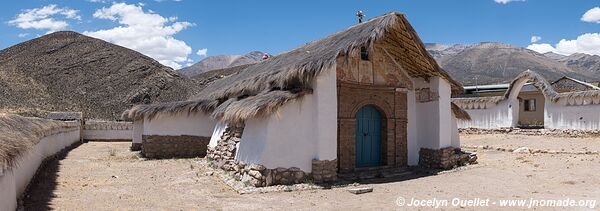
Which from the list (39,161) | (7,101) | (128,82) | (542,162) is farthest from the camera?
(128,82)

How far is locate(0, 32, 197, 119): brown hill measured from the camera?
39.9 m

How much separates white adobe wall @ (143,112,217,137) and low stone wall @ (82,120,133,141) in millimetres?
13354

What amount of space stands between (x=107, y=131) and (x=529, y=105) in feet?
92.9

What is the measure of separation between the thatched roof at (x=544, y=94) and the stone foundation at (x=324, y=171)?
15.4m

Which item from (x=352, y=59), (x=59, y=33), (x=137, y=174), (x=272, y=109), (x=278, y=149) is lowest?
(x=137, y=174)

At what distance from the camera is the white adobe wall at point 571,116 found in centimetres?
1903

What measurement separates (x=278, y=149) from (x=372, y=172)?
277 centimetres

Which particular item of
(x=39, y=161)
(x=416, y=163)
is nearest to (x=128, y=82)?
(x=39, y=161)

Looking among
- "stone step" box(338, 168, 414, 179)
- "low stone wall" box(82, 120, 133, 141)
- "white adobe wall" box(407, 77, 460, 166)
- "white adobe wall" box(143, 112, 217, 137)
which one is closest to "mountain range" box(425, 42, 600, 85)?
"low stone wall" box(82, 120, 133, 141)

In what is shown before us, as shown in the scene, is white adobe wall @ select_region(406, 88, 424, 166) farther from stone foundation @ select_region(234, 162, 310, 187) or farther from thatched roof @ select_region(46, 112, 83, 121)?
thatched roof @ select_region(46, 112, 83, 121)

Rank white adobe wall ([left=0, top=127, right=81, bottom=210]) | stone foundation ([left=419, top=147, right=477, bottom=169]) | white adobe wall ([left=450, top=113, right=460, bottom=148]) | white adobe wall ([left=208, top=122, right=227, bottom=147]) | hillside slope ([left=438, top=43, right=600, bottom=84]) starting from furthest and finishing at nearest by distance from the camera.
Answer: hillside slope ([left=438, top=43, right=600, bottom=84]) → white adobe wall ([left=208, top=122, right=227, bottom=147]) → white adobe wall ([left=450, top=113, right=460, bottom=148]) → stone foundation ([left=419, top=147, right=477, bottom=169]) → white adobe wall ([left=0, top=127, right=81, bottom=210])

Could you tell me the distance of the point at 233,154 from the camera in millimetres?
11016

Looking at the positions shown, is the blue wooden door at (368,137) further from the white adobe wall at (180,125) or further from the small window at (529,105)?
the small window at (529,105)

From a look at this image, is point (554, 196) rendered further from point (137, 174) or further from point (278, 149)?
point (137, 174)
